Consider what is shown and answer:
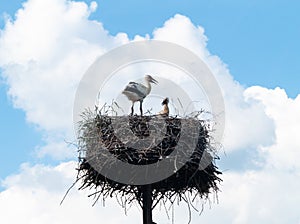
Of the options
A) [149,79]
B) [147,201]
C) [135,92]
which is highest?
[149,79]

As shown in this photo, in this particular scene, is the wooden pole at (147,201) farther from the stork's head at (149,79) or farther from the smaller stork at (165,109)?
the stork's head at (149,79)

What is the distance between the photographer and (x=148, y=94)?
9984 mm

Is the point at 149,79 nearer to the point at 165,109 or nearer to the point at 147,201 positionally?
the point at 165,109

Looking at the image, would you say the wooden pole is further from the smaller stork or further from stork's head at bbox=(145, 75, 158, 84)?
stork's head at bbox=(145, 75, 158, 84)

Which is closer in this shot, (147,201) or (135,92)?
(147,201)

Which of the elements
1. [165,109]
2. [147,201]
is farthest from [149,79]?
[147,201]

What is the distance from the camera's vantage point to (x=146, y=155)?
8758mm

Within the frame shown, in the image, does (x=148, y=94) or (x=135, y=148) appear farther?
(x=148, y=94)

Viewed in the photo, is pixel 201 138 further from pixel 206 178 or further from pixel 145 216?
pixel 145 216

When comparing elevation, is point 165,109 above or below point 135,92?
below

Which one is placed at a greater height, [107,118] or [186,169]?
[107,118]

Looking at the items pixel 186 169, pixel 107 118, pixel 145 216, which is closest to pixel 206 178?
pixel 186 169

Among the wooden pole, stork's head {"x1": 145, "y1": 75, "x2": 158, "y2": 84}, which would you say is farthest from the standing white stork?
the wooden pole

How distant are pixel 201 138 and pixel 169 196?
1.25 meters
